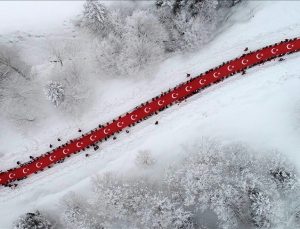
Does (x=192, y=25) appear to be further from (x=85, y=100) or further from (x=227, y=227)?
(x=227, y=227)

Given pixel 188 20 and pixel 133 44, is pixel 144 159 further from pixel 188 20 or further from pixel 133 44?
pixel 188 20

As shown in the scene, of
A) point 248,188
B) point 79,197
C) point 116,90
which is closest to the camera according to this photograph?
point 248,188

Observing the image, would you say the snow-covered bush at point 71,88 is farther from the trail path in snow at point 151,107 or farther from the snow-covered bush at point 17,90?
the trail path in snow at point 151,107

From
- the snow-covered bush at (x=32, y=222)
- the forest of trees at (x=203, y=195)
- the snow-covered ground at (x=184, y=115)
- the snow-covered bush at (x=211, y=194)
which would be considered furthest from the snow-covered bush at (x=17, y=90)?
the snow-covered bush at (x=211, y=194)

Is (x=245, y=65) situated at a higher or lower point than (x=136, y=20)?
lower

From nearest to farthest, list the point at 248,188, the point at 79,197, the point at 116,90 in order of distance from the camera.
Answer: the point at 248,188
the point at 79,197
the point at 116,90

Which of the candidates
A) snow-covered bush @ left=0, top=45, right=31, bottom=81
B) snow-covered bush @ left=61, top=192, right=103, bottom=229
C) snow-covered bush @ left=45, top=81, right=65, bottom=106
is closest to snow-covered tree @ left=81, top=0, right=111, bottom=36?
snow-covered bush @ left=45, top=81, right=65, bottom=106

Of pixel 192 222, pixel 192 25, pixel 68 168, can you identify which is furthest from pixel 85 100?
pixel 192 222
